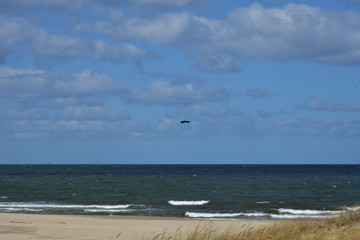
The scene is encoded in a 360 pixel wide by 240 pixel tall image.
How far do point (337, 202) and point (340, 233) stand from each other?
4222 centimetres

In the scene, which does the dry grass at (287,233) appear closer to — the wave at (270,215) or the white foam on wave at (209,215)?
the wave at (270,215)

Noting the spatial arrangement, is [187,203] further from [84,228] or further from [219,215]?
[84,228]

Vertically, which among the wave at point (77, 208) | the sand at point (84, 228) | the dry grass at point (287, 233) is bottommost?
the wave at point (77, 208)

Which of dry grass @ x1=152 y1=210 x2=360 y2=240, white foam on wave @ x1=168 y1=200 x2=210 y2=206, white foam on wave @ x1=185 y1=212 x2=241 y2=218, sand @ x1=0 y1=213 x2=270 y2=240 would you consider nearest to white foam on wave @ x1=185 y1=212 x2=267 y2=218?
white foam on wave @ x1=185 y1=212 x2=241 y2=218

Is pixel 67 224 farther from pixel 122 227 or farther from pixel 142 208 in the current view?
pixel 142 208

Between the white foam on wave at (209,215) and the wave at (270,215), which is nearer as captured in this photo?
the wave at (270,215)

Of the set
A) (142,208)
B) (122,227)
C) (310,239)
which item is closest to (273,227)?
(310,239)

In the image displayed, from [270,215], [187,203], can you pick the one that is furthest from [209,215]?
[187,203]

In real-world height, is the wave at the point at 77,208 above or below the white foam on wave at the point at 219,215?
above

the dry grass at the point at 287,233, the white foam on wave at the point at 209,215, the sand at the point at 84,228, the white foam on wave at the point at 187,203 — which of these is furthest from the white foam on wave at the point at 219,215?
the dry grass at the point at 287,233

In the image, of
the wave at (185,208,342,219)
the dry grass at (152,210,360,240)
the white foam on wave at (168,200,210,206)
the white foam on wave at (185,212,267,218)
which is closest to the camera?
the dry grass at (152,210,360,240)

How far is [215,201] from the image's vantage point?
5375 cm

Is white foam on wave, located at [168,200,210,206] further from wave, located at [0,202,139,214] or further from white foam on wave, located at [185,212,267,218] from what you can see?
white foam on wave, located at [185,212,267,218]

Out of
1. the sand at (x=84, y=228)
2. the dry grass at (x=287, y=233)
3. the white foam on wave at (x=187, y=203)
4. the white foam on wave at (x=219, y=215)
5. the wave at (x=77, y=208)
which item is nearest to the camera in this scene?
the dry grass at (x=287, y=233)
